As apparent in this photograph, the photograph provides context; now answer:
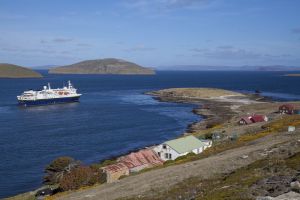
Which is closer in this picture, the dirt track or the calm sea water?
the dirt track

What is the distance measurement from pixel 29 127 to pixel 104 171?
5111 centimetres

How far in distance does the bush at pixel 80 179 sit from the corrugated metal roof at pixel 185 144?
10.9m

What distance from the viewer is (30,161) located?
5181cm

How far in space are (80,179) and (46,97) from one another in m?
106

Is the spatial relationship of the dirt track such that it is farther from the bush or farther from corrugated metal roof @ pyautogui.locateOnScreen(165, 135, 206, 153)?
corrugated metal roof @ pyautogui.locateOnScreen(165, 135, 206, 153)

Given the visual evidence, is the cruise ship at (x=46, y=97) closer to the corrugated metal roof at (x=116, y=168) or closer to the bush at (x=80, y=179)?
the corrugated metal roof at (x=116, y=168)

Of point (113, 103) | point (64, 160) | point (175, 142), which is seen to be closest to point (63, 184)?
point (64, 160)

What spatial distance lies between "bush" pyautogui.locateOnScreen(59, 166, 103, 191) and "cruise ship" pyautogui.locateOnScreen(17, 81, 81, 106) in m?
98.4

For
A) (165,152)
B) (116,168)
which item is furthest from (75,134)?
(116,168)

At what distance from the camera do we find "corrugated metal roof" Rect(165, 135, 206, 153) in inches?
1720

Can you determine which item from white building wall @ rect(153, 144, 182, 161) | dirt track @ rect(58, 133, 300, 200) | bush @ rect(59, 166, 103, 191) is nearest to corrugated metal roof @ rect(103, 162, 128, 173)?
bush @ rect(59, 166, 103, 191)

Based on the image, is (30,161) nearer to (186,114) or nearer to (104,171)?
(104,171)

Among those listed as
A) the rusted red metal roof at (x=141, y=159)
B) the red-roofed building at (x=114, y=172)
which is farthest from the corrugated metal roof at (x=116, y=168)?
the rusted red metal roof at (x=141, y=159)

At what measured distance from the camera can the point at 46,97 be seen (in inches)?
5340
